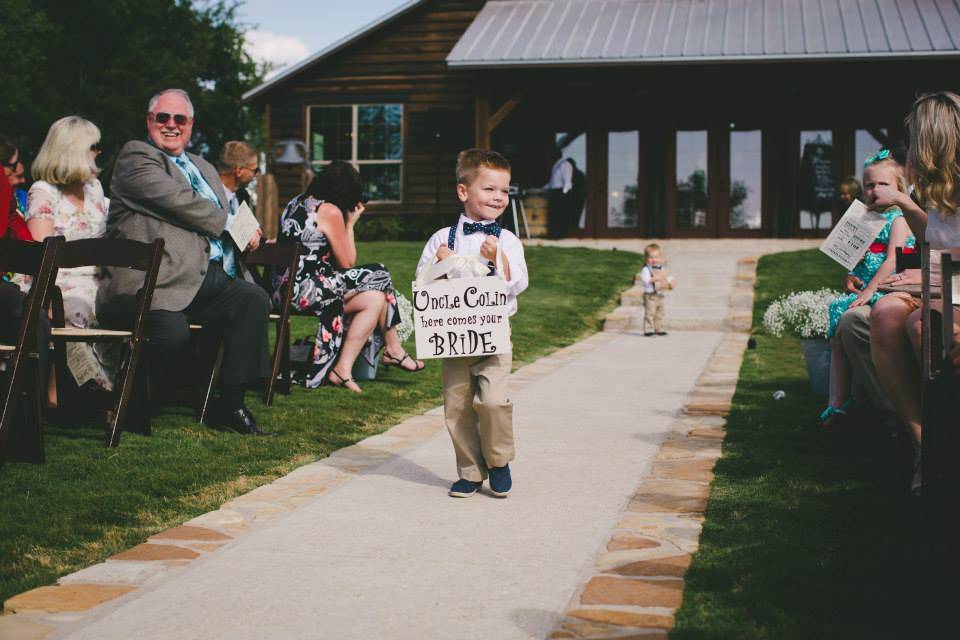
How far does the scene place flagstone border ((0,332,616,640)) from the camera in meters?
3.01

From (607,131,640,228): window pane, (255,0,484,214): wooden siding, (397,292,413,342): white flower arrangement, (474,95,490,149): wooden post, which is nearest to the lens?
(397,292,413,342): white flower arrangement

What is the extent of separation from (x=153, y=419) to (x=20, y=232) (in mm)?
1289

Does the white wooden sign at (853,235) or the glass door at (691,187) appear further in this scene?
the glass door at (691,187)

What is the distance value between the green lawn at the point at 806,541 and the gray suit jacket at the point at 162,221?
117 inches

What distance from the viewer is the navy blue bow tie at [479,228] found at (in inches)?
182

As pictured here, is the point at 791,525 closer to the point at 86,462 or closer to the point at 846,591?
the point at 846,591

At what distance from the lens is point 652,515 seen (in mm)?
4156

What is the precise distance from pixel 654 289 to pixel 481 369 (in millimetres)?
8192

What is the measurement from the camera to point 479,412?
4.52 m

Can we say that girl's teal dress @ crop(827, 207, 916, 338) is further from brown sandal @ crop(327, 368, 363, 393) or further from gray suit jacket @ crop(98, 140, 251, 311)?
gray suit jacket @ crop(98, 140, 251, 311)

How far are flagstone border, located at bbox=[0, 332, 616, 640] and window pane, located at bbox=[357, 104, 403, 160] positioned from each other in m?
18.8

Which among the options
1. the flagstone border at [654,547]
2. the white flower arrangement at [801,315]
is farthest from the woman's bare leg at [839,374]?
the white flower arrangement at [801,315]

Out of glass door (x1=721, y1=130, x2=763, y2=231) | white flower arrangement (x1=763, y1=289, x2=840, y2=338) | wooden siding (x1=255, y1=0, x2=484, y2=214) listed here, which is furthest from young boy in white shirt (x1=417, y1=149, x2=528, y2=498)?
wooden siding (x1=255, y1=0, x2=484, y2=214)

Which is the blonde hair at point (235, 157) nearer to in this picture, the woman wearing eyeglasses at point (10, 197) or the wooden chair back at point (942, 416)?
the woman wearing eyeglasses at point (10, 197)
